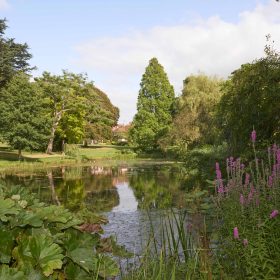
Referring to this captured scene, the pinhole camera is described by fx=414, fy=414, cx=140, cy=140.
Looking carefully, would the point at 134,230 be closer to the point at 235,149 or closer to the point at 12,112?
the point at 235,149

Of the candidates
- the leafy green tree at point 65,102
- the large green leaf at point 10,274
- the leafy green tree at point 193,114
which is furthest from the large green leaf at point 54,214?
the leafy green tree at point 65,102

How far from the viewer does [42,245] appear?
214 cm

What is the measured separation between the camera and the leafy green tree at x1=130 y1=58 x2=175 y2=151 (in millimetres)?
47344

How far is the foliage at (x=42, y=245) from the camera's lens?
2.12 m

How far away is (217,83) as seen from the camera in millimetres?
38938

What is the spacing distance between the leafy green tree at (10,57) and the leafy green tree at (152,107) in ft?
56.6

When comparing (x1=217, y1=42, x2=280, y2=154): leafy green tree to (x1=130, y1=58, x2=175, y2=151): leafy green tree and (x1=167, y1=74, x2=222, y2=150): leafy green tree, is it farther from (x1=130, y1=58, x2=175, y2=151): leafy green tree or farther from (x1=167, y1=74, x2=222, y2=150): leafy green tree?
(x1=130, y1=58, x2=175, y2=151): leafy green tree

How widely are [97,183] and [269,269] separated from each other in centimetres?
1992

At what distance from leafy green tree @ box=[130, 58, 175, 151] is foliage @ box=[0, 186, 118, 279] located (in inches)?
1722

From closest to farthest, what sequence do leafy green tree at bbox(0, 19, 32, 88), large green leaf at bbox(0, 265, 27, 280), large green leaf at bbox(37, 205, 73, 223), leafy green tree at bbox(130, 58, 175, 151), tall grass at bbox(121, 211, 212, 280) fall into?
large green leaf at bbox(0, 265, 27, 280), large green leaf at bbox(37, 205, 73, 223), tall grass at bbox(121, 211, 212, 280), leafy green tree at bbox(0, 19, 32, 88), leafy green tree at bbox(130, 58, 175, 151)

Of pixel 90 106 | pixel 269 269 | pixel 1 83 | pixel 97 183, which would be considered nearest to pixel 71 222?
pixel 269 269

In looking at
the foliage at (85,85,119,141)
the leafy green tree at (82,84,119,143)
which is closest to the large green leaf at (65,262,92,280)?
the leafy green tree at (82,84,119,143)

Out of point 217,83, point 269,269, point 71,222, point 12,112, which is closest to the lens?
point 71,222

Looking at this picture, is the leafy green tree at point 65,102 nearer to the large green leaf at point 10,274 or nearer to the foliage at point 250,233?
the foliage at point 250,233
